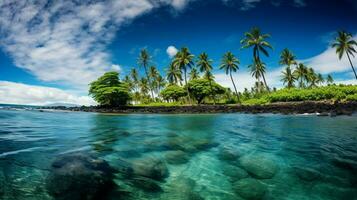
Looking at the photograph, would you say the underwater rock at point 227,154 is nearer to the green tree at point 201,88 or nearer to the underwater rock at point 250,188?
the underwater rock at point 250,188

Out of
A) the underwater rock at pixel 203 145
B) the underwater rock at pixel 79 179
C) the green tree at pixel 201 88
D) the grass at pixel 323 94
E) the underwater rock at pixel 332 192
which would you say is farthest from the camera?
the green tree at pixel 201 88

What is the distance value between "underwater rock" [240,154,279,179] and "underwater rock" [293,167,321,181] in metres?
0.53

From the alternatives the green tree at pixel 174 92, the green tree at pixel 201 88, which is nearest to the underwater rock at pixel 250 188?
the green tree at pixel 201 88

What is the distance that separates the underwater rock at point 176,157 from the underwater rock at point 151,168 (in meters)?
0.35

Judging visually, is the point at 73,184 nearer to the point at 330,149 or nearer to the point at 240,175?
the point at 240,175

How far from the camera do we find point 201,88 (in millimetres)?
63031

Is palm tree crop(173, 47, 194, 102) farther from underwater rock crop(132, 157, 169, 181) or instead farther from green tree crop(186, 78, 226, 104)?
underwater rock crop(132, 157, 169, 181)

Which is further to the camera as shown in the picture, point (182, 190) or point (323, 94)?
point (323, 94)

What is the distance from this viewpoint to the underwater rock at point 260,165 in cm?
598

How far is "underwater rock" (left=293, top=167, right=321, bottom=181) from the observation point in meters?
5.63

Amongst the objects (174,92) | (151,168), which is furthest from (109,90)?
(151,168)

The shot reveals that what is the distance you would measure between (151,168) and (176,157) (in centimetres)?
153

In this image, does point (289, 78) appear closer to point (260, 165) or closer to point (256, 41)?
point (256, 41)

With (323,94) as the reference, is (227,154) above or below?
below
